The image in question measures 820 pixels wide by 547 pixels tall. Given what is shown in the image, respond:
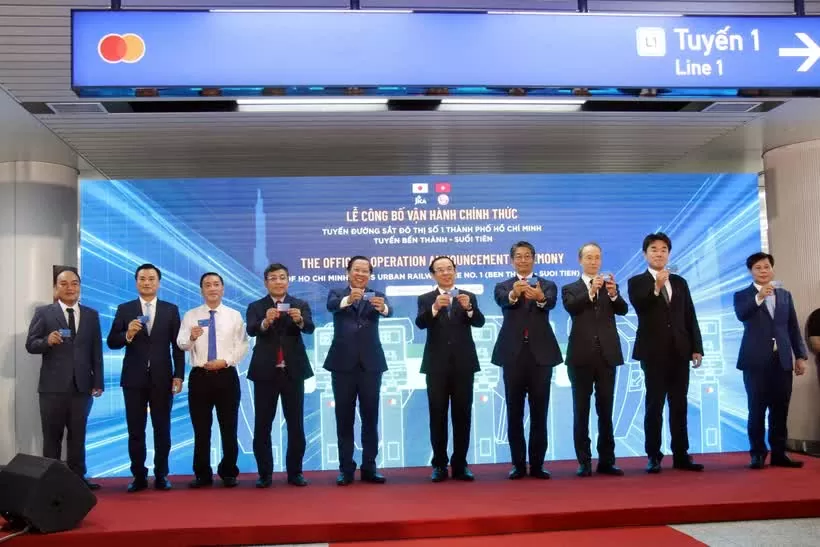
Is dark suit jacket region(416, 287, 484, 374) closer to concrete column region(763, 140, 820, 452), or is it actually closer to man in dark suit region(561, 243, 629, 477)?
man in dark suit region(561, 243, 629, 477)

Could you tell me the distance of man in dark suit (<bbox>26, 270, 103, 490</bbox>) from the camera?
536 cm

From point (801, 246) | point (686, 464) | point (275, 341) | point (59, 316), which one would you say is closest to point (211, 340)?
point (275, 341)

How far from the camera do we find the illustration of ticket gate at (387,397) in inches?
270

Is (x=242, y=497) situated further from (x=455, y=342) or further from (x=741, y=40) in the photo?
(x=741, y=40)

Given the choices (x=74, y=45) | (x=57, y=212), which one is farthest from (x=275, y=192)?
(x=74, y=45)

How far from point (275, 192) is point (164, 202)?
93cm

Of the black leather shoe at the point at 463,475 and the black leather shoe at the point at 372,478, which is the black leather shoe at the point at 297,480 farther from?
the black leather shoe at the point at 463,475

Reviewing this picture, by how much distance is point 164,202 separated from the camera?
23.0 feet

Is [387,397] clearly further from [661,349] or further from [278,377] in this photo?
[661,349]

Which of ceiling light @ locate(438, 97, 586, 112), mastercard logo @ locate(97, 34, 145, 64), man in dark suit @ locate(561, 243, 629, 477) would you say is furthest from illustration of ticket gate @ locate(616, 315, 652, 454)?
mastercard logo @ locate(97, 34, 145, 64)

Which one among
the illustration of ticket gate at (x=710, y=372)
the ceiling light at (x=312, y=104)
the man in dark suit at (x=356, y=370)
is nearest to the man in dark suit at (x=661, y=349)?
the illustration of ticket gate at (x=710, y=372)

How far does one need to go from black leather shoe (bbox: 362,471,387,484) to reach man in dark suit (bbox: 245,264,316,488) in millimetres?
397

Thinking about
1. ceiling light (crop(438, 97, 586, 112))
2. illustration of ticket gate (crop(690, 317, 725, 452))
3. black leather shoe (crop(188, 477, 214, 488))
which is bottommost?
black leather shoe (crop(188, 477, 214, 488))

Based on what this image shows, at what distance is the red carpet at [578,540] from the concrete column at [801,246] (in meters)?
2.99
